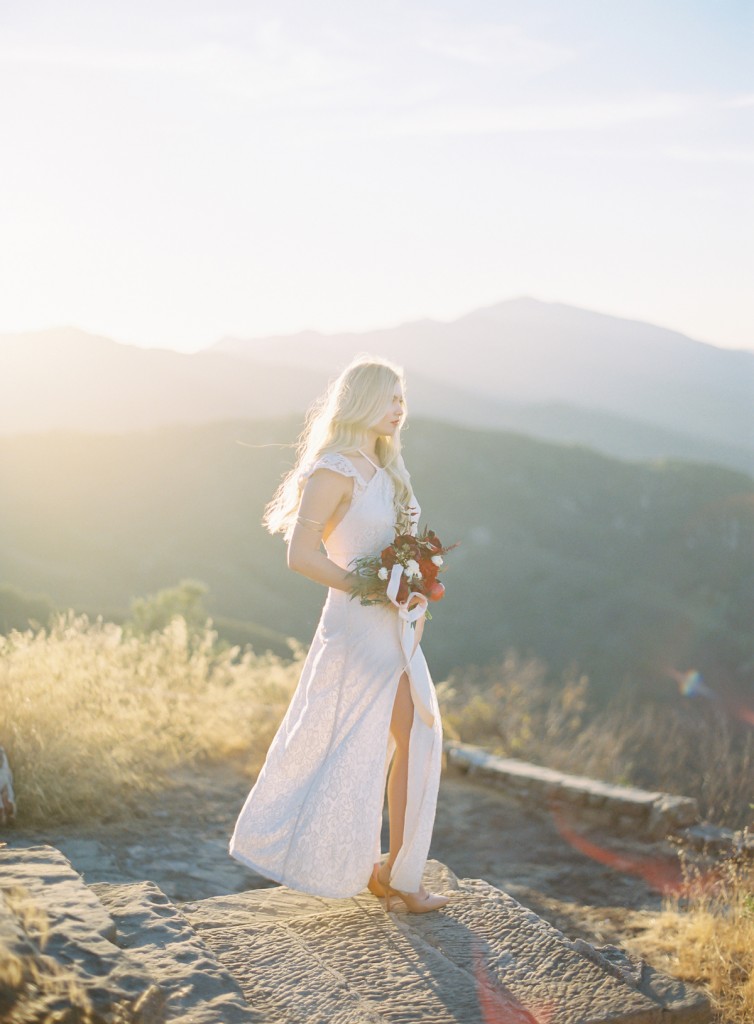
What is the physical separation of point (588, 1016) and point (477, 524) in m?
55.2

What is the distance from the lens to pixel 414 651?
361cm

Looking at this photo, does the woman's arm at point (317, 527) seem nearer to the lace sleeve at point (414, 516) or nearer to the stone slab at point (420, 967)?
the lace sleeve at point (414, 516)

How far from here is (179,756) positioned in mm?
6191

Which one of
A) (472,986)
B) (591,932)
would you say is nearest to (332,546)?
(472,986)

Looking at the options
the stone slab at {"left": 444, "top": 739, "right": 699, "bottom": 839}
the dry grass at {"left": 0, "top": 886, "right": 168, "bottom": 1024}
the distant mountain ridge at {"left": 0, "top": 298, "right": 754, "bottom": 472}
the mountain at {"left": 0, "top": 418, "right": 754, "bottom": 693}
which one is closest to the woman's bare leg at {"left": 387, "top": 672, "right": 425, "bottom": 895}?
A: the dry grass at {"left": 0, "top": 886, "right": 168, "bottom": 1024}

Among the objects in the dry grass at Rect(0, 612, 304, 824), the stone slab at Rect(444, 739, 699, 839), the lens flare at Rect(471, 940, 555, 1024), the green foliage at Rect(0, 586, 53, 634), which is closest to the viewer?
the lens flare at Rect(471, 940, 555, 1024)

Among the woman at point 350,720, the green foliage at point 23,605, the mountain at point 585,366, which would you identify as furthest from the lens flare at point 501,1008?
the mountain at point 585,366

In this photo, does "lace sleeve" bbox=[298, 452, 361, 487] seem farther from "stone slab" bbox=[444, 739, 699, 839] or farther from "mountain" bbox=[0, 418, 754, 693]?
"mountain" bbox=[0, 418, 754, 693]

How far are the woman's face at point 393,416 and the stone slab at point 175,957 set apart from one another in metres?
1.80

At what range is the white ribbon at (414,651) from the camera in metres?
3.43

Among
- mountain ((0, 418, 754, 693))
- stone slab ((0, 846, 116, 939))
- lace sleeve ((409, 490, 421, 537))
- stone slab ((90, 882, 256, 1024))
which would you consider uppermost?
lace sleeve ((409, 490, 421, 537))

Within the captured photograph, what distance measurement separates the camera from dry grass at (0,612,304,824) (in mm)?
4992

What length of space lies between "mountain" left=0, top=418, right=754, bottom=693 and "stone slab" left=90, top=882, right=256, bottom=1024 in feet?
79.7

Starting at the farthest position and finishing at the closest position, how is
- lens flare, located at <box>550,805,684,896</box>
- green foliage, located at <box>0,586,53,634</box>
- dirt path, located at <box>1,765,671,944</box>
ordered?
green foliage, located at <box>0,586,53,634</box> < lens flare, located at <box>550,805,684,896</box> < dirt path, located at <box>1,765,671,944</box>
